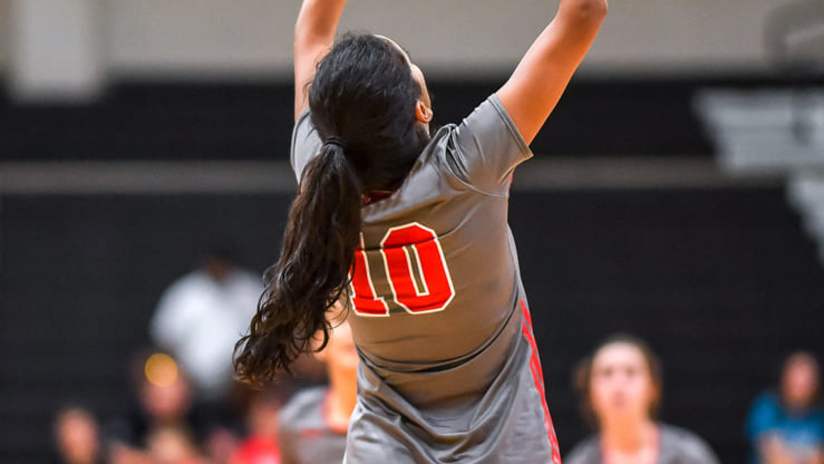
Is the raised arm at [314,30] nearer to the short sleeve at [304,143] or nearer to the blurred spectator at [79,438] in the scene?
the short sleeve at [304,143]

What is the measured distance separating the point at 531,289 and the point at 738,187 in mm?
1839

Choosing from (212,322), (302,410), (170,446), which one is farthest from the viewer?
(212,322)

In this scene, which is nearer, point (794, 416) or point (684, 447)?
point (684, 447)

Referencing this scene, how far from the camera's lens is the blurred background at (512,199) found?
33.3 ft

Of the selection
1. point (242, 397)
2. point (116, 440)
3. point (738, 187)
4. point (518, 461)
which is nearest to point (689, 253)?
point (738, 187)

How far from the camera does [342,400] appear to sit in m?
4.07

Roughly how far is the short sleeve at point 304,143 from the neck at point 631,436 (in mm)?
2348

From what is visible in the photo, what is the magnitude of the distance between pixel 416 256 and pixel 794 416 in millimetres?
6253

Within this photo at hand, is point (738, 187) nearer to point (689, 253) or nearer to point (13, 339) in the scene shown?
point (689, 253)

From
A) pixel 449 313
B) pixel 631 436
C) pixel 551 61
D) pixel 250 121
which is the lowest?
pixel 250 121

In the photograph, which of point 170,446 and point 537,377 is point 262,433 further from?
point 537,377

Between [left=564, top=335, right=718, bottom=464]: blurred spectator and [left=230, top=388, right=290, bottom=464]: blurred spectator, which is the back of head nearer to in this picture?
[left=564, top=335, right=718, bottom=464]: blurred spectator

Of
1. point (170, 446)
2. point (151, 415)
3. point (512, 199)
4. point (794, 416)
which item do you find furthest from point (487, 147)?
point (512, 199)

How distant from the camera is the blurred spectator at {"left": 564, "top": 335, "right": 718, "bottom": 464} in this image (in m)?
4.62
